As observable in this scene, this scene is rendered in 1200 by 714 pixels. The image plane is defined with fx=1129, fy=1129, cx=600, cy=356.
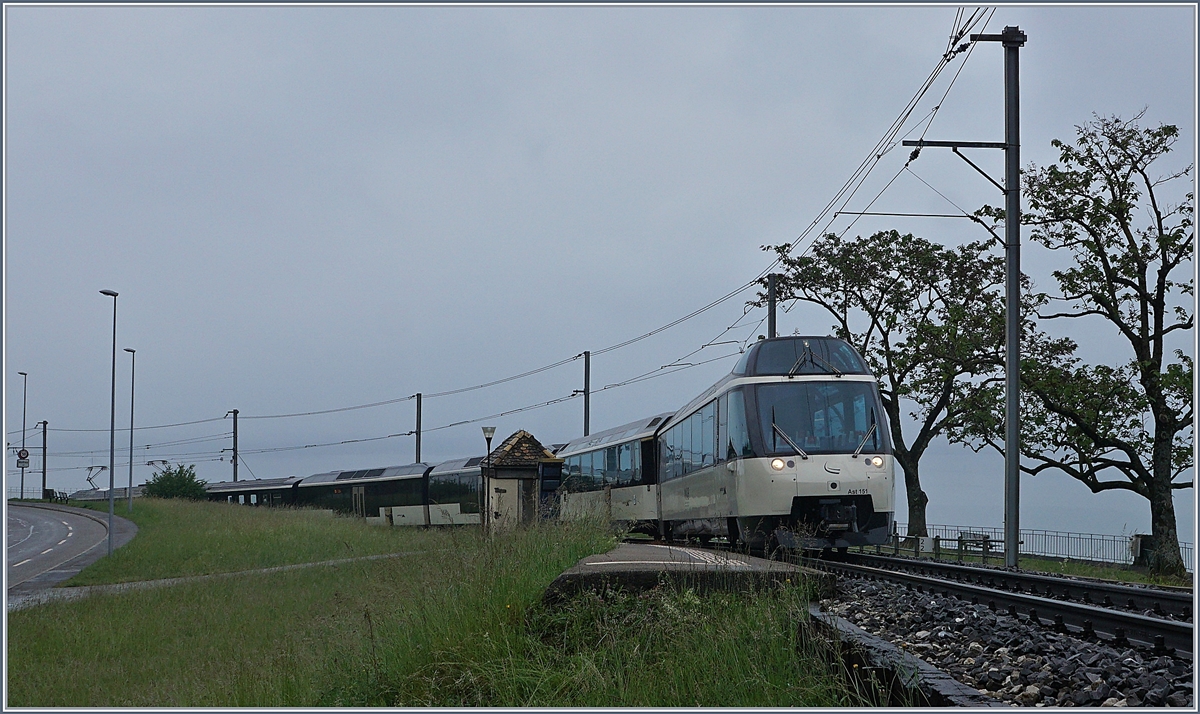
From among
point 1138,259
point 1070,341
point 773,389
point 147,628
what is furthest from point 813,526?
point 1070,341

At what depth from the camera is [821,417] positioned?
1666cm

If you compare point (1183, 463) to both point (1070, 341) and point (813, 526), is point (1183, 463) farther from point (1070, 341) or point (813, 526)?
point (813, 526)

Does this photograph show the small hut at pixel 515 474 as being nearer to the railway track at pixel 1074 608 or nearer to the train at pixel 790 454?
the train at pixel 790 454

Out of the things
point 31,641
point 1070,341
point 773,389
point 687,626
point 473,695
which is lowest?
point 31,641

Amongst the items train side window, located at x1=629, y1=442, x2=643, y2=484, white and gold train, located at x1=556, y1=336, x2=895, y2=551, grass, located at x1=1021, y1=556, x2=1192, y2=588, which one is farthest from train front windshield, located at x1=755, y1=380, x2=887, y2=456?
train side window, located at x1=629, y1=442, x2=643, y2=484

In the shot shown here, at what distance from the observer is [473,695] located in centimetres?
896

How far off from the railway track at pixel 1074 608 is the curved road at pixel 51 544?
63.7ft

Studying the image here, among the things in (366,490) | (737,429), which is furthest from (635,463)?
(366,490)

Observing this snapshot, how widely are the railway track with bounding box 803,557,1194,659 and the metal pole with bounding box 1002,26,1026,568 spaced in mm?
4171

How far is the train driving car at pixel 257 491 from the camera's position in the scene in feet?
197

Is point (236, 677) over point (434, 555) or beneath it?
beneath

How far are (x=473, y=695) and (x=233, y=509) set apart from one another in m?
48.4

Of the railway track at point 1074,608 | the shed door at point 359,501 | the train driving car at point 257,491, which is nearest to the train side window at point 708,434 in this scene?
the railway track at point 1074,608

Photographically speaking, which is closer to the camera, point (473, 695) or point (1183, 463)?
point (473, 695)
